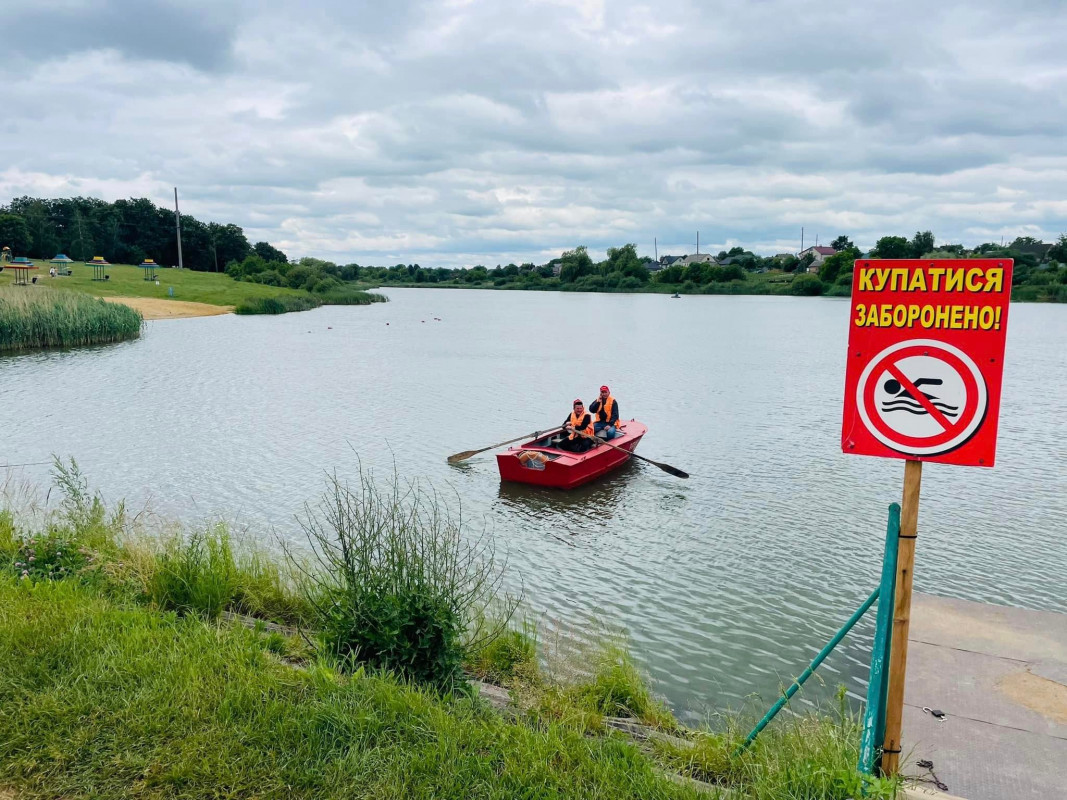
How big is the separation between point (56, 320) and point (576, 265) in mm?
115778

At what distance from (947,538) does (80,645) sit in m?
11.9

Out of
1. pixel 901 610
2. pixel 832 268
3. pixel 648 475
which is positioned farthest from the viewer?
pixel 832 268

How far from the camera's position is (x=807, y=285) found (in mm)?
106875

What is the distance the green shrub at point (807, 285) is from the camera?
106 metres

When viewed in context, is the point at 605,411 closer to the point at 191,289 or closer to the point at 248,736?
the point at 248,736

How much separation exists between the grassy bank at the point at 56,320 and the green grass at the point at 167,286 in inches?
732

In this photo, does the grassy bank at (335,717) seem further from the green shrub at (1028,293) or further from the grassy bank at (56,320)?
the green shrub at (1028,293)

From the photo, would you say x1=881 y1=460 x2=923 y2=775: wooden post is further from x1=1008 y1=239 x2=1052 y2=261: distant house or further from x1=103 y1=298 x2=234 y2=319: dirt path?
x1=1008 y1=239 x2=1052 y2=261: distant house

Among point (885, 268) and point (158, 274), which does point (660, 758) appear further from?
point (158, 274)

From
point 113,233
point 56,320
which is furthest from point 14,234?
point 56,320

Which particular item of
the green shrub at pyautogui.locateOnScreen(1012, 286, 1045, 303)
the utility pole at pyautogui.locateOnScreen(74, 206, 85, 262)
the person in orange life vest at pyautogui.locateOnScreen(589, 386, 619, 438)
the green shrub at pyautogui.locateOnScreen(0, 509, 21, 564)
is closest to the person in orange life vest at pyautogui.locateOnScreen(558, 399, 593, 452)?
the person in orange life vest at pyautogui.locateOnScreen(589, 386, 619, 438)

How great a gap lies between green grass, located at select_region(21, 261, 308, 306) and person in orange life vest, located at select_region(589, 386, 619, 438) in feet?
165

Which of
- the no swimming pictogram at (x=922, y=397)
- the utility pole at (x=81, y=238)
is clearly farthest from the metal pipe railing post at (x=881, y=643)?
the utility pole at (x=81, y=238)

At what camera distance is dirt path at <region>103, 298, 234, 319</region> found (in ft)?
188
